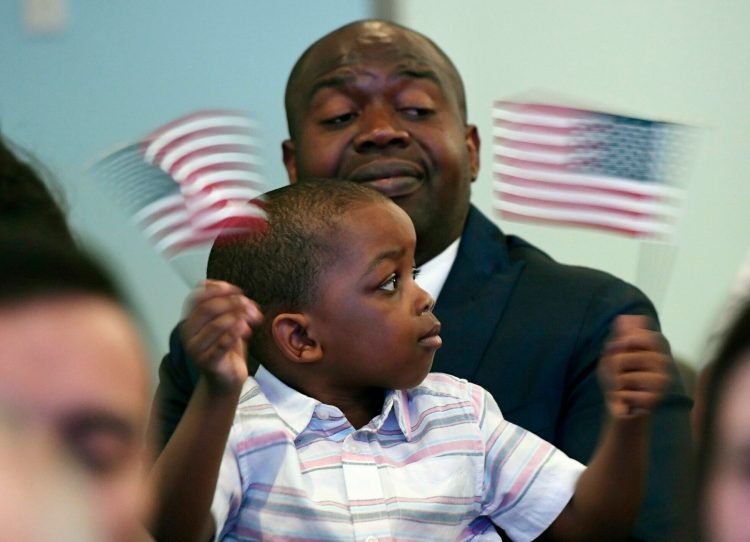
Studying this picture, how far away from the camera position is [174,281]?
255 cm

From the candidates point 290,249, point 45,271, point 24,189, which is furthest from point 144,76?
point 45,271

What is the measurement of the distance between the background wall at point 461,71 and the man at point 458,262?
0.68 meters

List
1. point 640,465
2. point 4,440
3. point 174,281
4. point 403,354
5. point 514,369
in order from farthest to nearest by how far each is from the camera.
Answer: point 174,281, point 514,369, point 403,354, point 640,465, point 4,440

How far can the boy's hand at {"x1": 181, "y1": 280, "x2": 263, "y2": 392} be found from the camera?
1056mm

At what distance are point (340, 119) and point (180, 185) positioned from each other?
0.51m

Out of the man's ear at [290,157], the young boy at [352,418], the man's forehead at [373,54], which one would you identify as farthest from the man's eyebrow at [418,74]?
the young boy at [352,418]

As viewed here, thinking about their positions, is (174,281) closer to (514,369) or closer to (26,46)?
(26,46)

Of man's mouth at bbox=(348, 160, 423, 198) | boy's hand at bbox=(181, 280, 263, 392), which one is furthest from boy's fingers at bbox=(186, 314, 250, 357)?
man's mouth at bbox=(348, 160, 423, 198)

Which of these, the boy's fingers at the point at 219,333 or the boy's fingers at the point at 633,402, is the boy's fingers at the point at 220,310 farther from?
the boy's fingers at the point at 633,402

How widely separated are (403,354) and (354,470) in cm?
14

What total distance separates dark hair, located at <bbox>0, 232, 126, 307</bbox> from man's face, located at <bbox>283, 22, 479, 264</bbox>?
1.27 m

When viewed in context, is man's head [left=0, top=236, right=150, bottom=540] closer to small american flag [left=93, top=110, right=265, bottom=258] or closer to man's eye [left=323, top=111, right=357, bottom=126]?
small american flag [left=93, top=110, right=265, bottom=258]

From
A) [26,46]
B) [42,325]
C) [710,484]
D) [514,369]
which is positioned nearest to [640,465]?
[514,369]

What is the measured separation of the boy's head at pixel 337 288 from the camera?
4.20 feet
